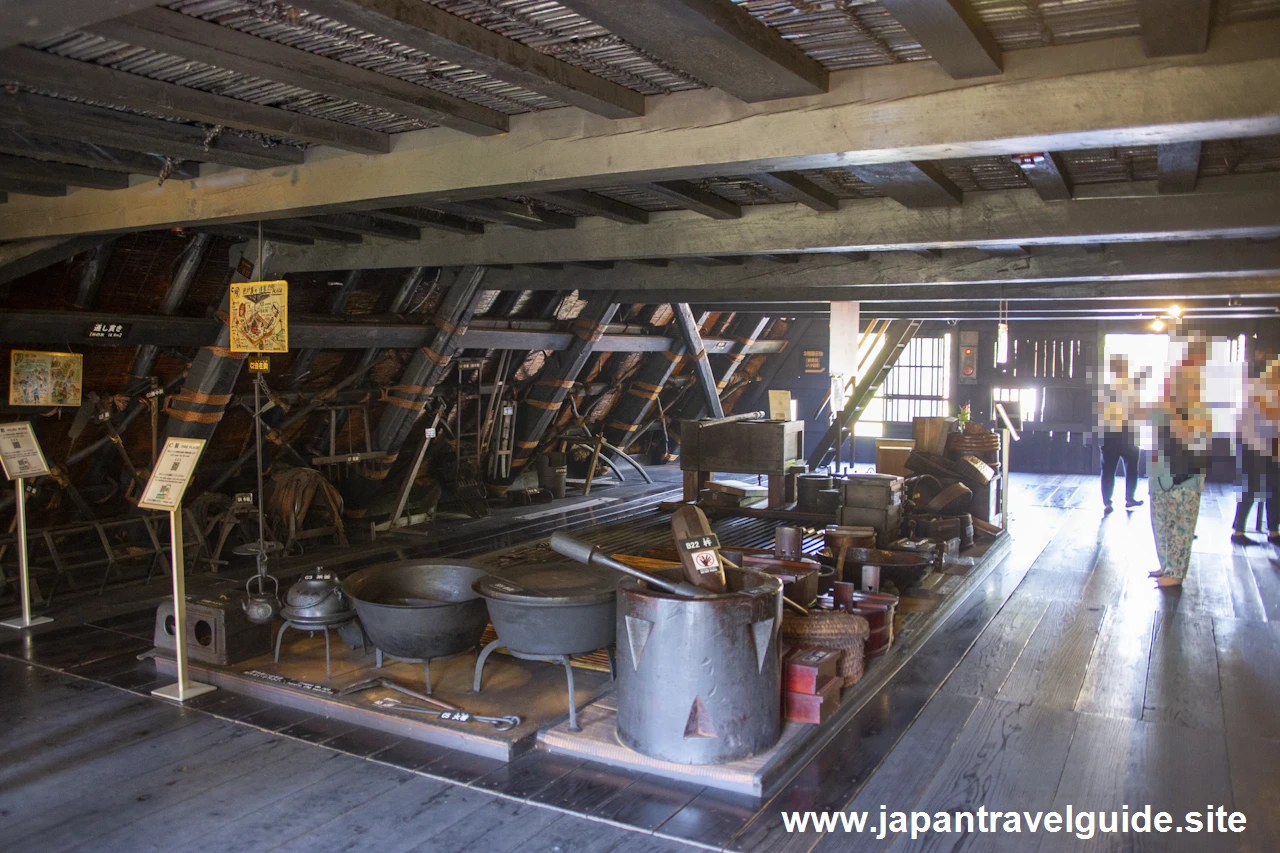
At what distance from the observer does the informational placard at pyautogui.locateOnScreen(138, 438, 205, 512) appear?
460 cm

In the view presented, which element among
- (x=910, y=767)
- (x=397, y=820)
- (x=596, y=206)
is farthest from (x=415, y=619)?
(x=596, y=206)

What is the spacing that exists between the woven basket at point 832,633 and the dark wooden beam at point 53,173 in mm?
4361

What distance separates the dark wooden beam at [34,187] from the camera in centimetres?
515

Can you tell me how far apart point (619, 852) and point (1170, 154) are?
3.45m

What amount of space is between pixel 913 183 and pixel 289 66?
113 inches

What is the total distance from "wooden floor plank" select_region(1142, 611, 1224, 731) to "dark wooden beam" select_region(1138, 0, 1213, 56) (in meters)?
3.12

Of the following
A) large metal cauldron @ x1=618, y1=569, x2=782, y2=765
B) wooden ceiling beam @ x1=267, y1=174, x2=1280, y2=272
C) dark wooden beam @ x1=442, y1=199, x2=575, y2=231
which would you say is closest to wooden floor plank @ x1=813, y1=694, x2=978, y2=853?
large metal cauldron @ x1=618, y1=569, x2=782, y2=765

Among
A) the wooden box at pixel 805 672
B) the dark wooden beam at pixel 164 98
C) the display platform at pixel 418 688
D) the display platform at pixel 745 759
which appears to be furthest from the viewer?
the wooden box at pixel 805 672

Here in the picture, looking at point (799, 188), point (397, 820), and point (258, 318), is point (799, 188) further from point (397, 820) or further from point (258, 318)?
point (397, 820)

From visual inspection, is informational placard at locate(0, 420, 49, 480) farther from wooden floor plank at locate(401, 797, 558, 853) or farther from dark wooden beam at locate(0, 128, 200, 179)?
wooden floor plank at locate(401, 797, 558, 853)

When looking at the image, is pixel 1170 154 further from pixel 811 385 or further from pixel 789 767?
pixel 811 385

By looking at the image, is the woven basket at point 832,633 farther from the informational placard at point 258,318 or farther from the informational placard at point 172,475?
the informational placard at point 258,318

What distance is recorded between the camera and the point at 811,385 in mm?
16312

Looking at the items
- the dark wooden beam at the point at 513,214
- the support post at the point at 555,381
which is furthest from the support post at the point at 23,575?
the support post at the point at 555,381
